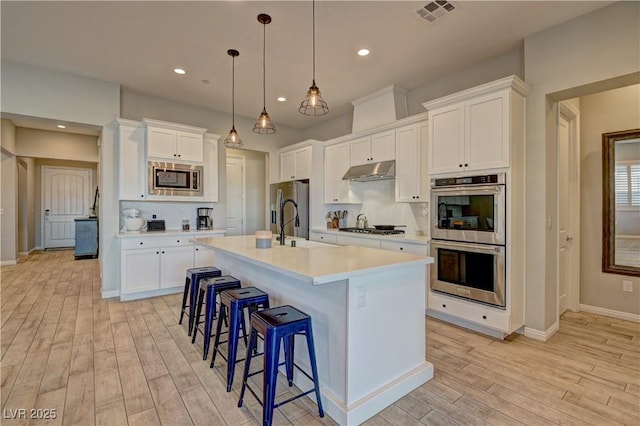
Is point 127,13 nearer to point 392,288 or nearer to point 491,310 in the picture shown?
point 392,288

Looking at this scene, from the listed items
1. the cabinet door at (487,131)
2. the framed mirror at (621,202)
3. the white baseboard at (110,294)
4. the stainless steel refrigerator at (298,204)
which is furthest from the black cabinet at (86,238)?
the framed mirror at (621,202)

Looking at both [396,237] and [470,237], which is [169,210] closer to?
[396,237]

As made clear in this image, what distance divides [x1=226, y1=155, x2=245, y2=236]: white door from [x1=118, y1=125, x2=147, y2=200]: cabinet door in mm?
2323

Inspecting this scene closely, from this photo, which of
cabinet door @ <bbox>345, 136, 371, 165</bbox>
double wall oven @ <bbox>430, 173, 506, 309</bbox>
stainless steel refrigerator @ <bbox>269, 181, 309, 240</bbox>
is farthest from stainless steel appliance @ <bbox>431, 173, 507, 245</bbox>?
stainless steel refrigerator @ <bbox>269, 181, 309, 240</bbox>

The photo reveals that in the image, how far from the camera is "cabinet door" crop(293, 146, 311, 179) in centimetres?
543

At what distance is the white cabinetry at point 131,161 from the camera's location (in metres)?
4.33

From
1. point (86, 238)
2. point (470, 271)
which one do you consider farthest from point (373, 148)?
point (86, 238)

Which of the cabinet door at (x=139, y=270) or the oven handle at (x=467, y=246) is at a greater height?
the oven handle at (x=467, y=246)

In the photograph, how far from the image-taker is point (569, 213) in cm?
368

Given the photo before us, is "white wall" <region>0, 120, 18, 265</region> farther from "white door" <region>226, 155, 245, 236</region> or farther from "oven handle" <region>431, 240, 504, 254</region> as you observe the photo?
"oven handle" <region>431, 240, 504, 254</region>

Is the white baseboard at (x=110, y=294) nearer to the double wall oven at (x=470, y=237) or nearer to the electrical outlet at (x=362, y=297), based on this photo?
→ the electrical outlet at (x=362, y=297)

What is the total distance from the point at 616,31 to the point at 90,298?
6603 millimetres

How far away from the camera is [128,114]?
4637 mm

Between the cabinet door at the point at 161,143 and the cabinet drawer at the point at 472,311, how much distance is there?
416 centimetres
